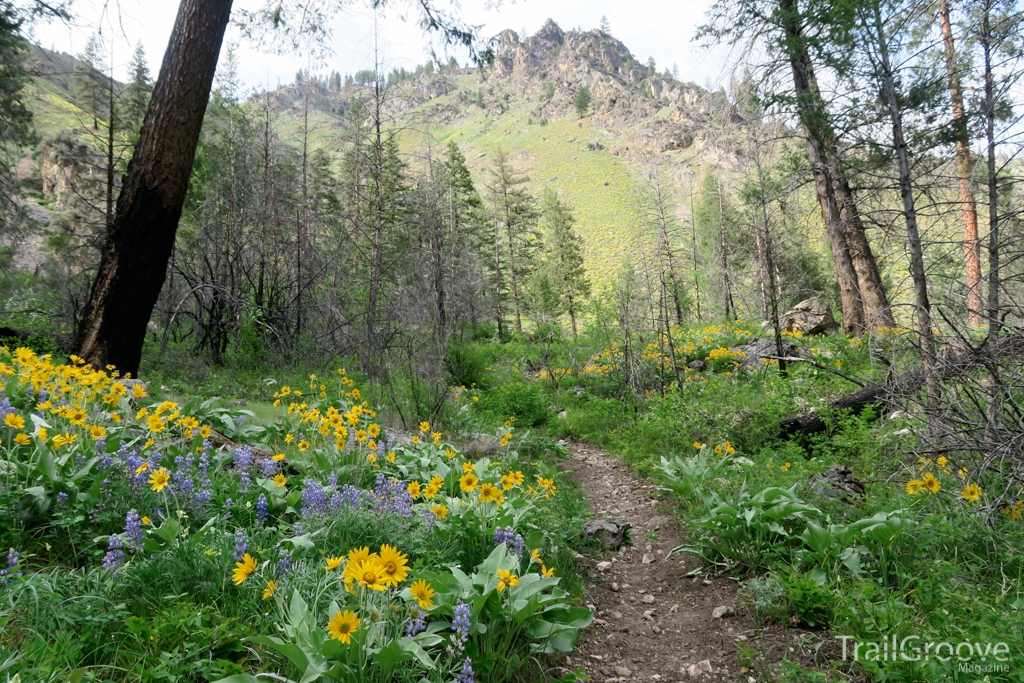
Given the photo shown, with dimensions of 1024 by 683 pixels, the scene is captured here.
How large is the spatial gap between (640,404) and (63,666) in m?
6.84

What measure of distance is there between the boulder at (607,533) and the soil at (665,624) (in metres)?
0.07

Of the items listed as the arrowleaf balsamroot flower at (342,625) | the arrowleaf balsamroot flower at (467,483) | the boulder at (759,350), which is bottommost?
the arrowleaf balsamroot flower at (342,625)

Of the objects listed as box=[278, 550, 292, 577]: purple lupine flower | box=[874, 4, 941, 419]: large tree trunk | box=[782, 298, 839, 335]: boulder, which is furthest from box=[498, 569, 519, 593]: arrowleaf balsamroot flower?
box=[782, 298, 839, 335]: boulder

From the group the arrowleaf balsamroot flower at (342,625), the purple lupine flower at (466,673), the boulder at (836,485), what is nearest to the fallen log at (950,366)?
the boulder at (836,485)

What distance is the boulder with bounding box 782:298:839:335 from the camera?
1152cm

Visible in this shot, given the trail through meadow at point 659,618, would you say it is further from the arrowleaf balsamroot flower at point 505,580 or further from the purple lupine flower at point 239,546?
the purple lupine flower at point 239,546

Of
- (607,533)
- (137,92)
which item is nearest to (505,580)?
(607,533)

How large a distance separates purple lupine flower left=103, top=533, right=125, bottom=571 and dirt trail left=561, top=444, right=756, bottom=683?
5.76ft

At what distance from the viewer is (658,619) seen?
9.03ft

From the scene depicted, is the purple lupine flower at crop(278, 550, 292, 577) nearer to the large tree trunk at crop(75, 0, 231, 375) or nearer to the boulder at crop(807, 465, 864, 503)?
the boulder at crop(807, 465, 864, 503)

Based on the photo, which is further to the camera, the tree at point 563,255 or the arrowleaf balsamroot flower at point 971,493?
the tree at point 563,255

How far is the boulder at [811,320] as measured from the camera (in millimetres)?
11516

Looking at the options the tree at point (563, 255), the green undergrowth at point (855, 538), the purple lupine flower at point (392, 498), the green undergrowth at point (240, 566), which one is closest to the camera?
the green undergrowth at point (240, 566)

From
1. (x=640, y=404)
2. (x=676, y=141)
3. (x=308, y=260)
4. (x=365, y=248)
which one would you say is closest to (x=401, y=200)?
(x=365, y=248)
